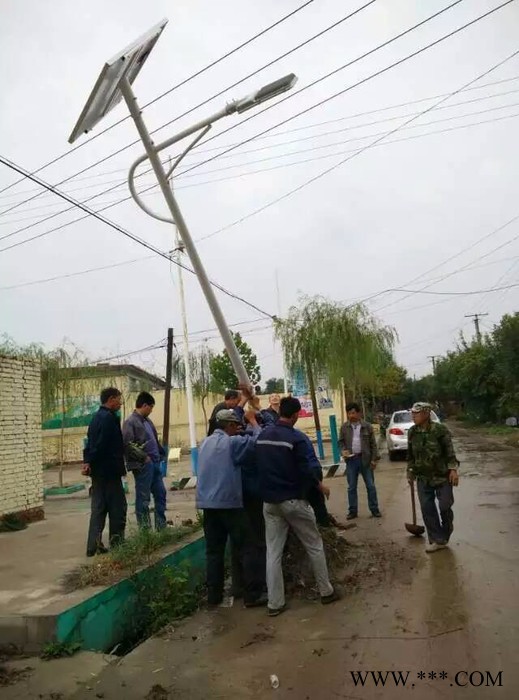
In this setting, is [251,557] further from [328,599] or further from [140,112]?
[140,112]

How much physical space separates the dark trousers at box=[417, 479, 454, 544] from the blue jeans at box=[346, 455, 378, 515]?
2.44 m

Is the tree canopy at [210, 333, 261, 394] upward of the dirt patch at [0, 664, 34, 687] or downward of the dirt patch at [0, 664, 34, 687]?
upward

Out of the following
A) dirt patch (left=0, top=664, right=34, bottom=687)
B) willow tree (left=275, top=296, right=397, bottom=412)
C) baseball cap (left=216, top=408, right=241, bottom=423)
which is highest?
willow tree (left=275, top=296, right=397, bottom=412)

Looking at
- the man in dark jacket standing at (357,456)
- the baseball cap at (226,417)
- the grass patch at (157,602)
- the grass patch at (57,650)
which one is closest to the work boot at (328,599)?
the grass patch at (157,602)

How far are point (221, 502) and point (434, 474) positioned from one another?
105 inches

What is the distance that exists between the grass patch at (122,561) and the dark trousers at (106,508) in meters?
0.25

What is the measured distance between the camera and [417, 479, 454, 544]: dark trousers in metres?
6.91

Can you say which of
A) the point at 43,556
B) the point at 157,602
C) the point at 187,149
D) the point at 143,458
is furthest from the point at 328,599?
the point at 187,149

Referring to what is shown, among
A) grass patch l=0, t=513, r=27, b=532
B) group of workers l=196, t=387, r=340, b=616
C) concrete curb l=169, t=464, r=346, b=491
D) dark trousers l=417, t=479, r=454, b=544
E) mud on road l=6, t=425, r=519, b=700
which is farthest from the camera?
concrete curb l=169, t=464, r=346, b=491

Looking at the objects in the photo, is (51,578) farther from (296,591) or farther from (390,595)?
(390,595)

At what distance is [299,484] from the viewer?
210 inches

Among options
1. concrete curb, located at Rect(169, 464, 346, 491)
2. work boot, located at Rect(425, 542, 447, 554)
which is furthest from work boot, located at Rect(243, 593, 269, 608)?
concrete curb, located at Rect(169, 464, 346, 491)

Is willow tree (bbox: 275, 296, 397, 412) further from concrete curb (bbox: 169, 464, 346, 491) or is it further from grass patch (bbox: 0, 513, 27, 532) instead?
grass patch (bbox: 0, 513, 27, 532)

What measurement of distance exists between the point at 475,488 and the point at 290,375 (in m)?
11.5
